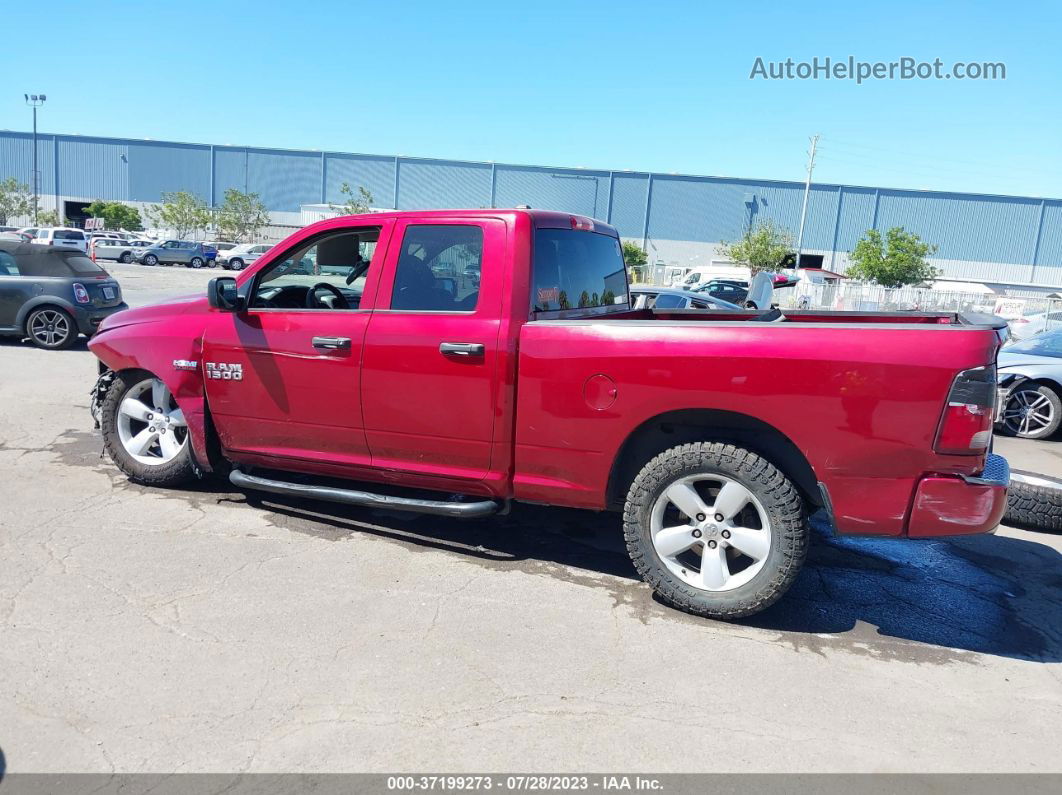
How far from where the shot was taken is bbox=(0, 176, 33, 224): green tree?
63.2m

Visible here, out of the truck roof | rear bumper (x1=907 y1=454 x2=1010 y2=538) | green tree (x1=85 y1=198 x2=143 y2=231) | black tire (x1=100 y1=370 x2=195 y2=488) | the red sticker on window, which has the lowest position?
black tire (x1=100 y1=370 x2=195 y2=488)

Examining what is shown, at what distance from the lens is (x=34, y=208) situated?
62.8 meters

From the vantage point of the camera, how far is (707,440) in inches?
160

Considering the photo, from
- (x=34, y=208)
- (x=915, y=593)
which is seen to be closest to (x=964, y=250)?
(x=915, y=593)

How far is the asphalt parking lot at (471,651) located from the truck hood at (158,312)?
3.97ft

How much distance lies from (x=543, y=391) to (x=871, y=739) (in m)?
2.15

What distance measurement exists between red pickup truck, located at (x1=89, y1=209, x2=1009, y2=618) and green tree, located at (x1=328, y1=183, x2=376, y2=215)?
186 feet

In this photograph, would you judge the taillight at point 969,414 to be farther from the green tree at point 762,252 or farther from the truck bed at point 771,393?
the green tree at point 762,252

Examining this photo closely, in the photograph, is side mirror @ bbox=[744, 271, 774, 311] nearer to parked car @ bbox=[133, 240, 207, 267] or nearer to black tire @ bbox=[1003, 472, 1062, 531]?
black tire @ bbox=[1003, 472, 1062, 531]

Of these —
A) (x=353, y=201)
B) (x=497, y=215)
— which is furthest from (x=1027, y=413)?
(x=353, y=201)

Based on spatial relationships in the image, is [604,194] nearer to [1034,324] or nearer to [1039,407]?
[1034,324]

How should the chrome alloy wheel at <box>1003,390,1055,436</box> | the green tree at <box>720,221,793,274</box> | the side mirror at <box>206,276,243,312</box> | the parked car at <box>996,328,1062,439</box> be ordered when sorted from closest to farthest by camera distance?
1. the side mirror at <box>206,276,243,312</box>
2. the parked car at <box>996,328,1062,439</box>
3. the chrome alloy wheel at <box>1003,390,1055,436</box>
4. the green tree at <box>720,221,793,274</box>

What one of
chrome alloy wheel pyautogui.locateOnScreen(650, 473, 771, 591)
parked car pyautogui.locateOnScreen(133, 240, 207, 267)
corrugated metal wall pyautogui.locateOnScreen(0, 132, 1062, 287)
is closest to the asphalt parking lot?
chrome alloy wheel pyautogui.locateOnScreen(650, 473, 771, 591)

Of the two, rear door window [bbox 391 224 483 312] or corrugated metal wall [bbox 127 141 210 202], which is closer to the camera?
rear door window [bbox 391 224 483 312]
